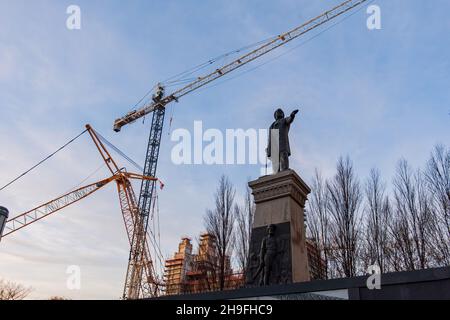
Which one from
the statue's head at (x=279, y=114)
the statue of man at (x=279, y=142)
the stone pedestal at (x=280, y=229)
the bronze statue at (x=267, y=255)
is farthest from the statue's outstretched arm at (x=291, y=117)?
the bronze statue at (x=267, y=255)

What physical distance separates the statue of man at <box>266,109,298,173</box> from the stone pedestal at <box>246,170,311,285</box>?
676mm

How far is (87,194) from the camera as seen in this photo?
168ft

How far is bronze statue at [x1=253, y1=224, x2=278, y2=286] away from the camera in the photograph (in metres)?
9.25

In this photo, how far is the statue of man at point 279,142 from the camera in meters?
11.2

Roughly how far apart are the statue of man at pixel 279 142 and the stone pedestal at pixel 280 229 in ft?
2.22

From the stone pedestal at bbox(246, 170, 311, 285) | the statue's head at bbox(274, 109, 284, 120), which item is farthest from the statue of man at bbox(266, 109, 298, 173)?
the stone pedestal at bbox(246, 170, 311, 285)

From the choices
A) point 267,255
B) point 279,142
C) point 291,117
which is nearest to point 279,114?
point 291,117

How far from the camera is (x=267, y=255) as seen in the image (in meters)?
9.40

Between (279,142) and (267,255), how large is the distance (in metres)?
3.81

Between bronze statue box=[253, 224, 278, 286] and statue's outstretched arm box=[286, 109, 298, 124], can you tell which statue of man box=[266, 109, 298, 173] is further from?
bronze statue box=[253, 224, 278, 286]

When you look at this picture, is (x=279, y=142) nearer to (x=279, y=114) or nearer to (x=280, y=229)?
(x=279, y=114)

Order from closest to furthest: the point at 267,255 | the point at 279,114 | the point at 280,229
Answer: the point at 267,255 → the point at 280,229 → the point at 279,114
